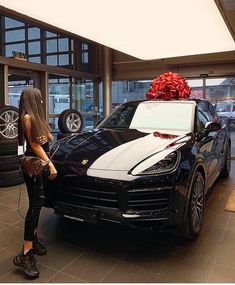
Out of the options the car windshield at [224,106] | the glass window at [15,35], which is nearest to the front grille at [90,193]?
the glass window at [15,35]

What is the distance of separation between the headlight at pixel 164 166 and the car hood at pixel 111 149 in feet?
0.31

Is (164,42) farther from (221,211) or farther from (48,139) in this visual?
(48,139)

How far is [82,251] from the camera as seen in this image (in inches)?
94.4

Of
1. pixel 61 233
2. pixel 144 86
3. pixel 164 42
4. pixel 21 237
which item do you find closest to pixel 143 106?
pixel 61 233

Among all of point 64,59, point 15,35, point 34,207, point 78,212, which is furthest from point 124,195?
point 64,59

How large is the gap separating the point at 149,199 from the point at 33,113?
41.3 inches

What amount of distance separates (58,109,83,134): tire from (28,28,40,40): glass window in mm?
A: 1607

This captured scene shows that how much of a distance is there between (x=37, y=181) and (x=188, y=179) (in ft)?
3.83

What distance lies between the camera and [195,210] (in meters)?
2.57

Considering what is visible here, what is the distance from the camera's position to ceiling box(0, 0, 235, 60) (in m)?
3.44

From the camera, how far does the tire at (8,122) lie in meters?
4.39

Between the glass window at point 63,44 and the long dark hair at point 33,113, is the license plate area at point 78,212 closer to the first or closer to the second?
the long dark hair at point 33,113

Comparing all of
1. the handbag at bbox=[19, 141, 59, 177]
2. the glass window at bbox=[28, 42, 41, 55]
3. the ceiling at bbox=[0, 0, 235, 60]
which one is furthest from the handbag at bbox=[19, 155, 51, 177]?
the glass window at bbox=[28, 42, 41, 55]

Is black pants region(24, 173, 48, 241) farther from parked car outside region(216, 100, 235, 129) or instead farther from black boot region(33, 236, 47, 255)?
parked car outside region(216, 100, 235, 129)
